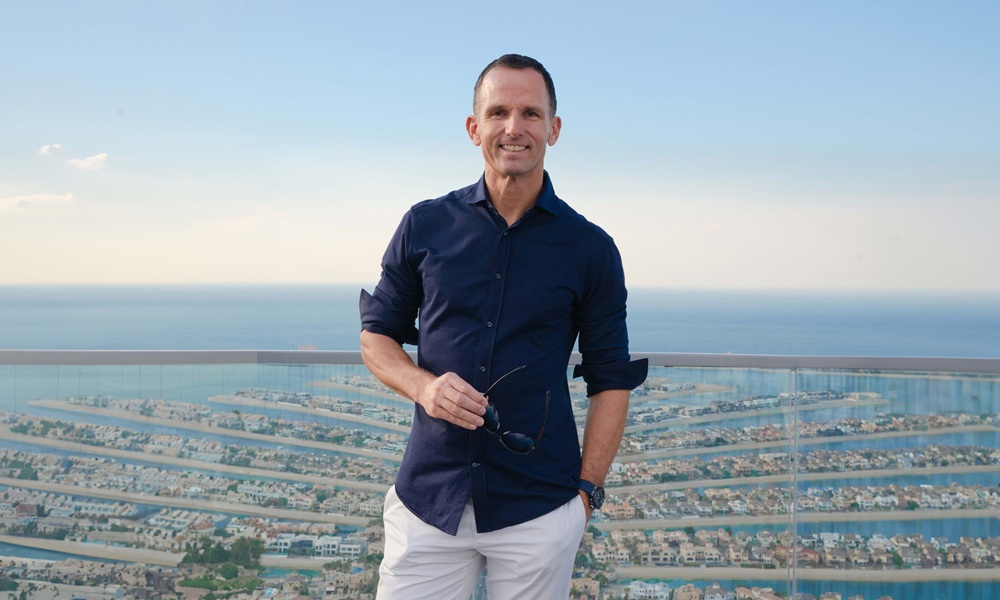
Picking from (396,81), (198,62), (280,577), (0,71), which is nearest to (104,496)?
(280,577)

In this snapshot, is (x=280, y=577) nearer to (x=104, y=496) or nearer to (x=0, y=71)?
(x=104, y=496)

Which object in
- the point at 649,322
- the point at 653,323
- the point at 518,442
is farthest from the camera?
the point at 649,322

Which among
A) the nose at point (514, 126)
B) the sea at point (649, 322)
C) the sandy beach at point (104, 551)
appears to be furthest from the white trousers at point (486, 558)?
the sea at point (649, 322)

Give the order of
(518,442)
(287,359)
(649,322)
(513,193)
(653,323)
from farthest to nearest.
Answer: (649,322) → (653,323) → (287,359) → (513,193) → (518,442)

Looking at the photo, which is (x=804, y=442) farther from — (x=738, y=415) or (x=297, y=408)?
(x=297, y=408)

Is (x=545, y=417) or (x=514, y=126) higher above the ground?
(x=514, y=126)

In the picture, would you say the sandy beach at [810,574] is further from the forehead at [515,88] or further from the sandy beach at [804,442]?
the forehead at [515,88]

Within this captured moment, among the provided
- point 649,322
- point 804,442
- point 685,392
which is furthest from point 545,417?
A: point 649,322
